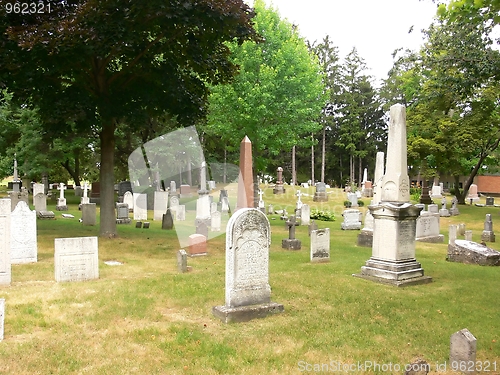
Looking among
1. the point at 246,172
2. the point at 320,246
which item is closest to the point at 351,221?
the point at 246,172

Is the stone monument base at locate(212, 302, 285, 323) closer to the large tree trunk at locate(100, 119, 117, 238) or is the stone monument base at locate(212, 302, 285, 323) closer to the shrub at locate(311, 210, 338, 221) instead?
the large tree trunk at locate(100, 119, 117, 238)

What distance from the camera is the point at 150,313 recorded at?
6930mm

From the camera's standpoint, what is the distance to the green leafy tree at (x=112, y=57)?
1134 centimetres

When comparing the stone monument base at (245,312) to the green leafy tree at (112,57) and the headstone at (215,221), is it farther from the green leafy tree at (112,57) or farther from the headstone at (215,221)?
the headstone at (215,221)

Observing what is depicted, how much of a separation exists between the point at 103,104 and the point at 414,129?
25.7m

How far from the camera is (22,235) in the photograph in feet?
34.4

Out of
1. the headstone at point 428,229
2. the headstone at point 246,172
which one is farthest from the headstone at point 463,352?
the headstone at point 428,229

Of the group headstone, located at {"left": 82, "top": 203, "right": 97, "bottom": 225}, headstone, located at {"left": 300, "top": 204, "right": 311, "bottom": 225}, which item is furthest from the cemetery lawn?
headstone, located at {"left": 300, "top": 204, "right": 311, "bottom": 225}

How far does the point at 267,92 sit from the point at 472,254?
1273 cm

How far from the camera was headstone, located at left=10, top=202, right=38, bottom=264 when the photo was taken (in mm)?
10375

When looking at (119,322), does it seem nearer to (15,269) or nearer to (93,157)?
(15,269)

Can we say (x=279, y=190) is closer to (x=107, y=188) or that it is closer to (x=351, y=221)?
(x=351, y=221)

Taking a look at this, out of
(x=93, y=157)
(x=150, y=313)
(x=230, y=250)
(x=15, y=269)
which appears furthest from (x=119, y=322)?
(x=93, y=157)

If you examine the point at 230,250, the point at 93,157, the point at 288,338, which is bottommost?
the point at 288,338
